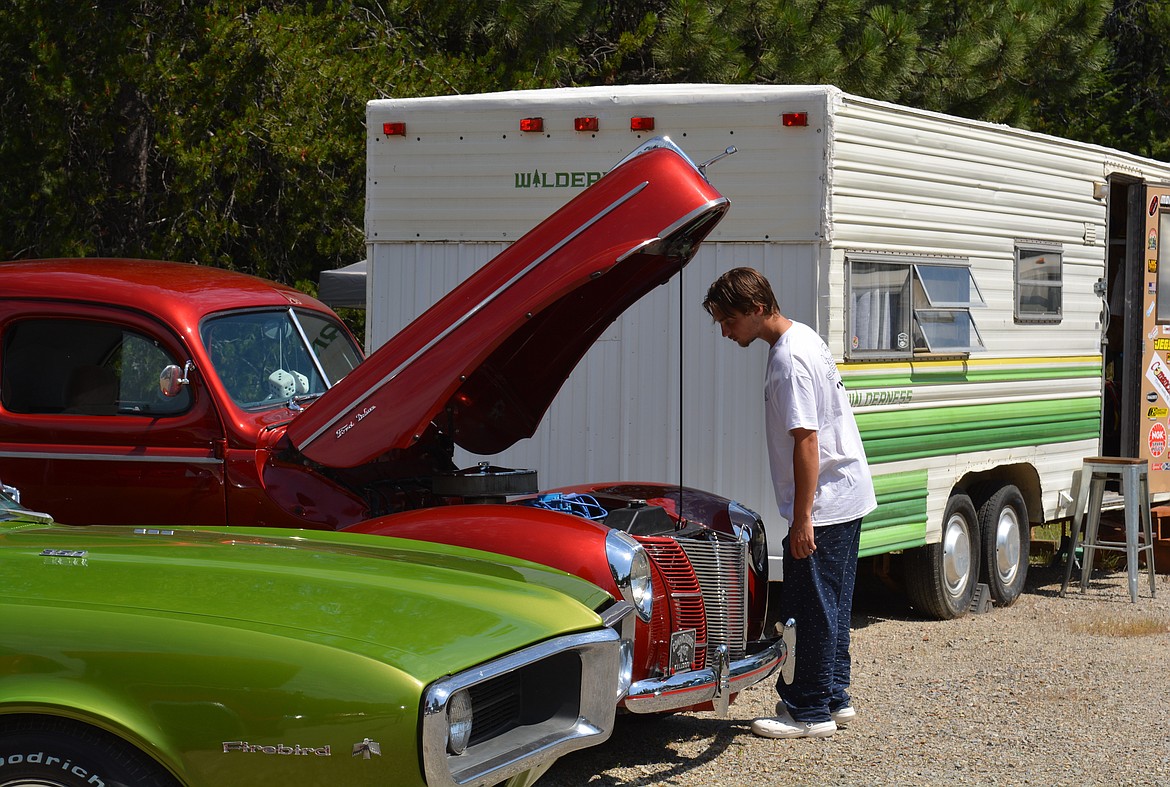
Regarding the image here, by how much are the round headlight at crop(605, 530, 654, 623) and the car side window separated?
1.98 m

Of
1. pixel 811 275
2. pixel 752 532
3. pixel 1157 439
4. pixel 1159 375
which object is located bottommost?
pixel 752 532

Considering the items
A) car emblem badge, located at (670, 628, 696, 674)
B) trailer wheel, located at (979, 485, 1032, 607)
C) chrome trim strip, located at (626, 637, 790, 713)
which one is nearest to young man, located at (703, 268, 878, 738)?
chrome trim strip, located at (626, 637, 790, 713)

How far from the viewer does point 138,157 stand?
44.7 feet

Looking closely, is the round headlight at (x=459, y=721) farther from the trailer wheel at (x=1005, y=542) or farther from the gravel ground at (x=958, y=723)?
the trailer wheel at (x=1005, y=542)

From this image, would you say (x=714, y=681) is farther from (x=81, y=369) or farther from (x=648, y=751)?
(x=81, y=369)

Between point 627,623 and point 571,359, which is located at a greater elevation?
point 571,359

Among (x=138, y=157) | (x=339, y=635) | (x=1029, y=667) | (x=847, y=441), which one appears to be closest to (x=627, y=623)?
(x=339, y=635)

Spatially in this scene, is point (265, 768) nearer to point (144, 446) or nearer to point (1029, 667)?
point (144, 446)

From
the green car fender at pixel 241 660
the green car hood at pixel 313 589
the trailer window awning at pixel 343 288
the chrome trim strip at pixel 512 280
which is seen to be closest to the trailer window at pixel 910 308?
the chrome trim strip at pixel 512 280

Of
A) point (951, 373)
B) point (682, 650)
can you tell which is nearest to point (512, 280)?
point (682, 650)

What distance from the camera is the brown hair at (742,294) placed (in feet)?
18.8

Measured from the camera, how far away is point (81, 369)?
5.85 meters

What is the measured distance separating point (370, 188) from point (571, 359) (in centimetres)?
245

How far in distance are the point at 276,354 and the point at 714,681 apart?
249 centimetres
